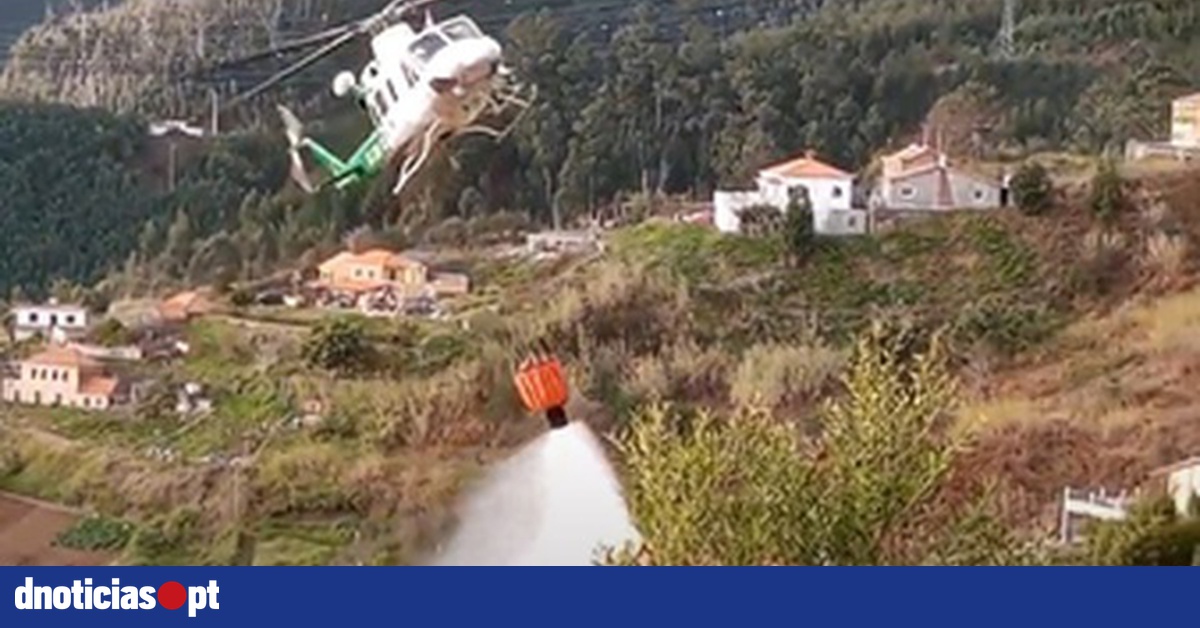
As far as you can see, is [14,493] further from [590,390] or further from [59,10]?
[59,10]

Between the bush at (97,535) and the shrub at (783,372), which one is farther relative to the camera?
the shrub at (783,372)

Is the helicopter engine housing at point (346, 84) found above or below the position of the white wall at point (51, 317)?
above

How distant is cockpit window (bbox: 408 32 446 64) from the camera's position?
3887 millimetres

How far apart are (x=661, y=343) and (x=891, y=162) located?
1.27 meters

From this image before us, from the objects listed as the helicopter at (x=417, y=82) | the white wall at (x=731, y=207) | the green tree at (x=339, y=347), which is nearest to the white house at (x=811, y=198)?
the white wall at (x=731, y=207)

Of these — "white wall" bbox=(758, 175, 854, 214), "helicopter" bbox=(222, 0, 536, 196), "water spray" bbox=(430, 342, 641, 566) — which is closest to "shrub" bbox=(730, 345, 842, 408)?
"water spray" bbox=(430, 342, 641, 566)

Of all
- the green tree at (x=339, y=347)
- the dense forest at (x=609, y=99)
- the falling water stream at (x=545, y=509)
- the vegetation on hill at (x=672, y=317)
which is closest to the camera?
the vegetation on hill at (x=672, y=317)

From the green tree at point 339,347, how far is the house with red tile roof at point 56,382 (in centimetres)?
51

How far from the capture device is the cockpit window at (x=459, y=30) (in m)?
3.92

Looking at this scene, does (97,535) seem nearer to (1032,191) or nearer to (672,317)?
(672,317)

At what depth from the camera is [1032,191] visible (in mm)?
6750
